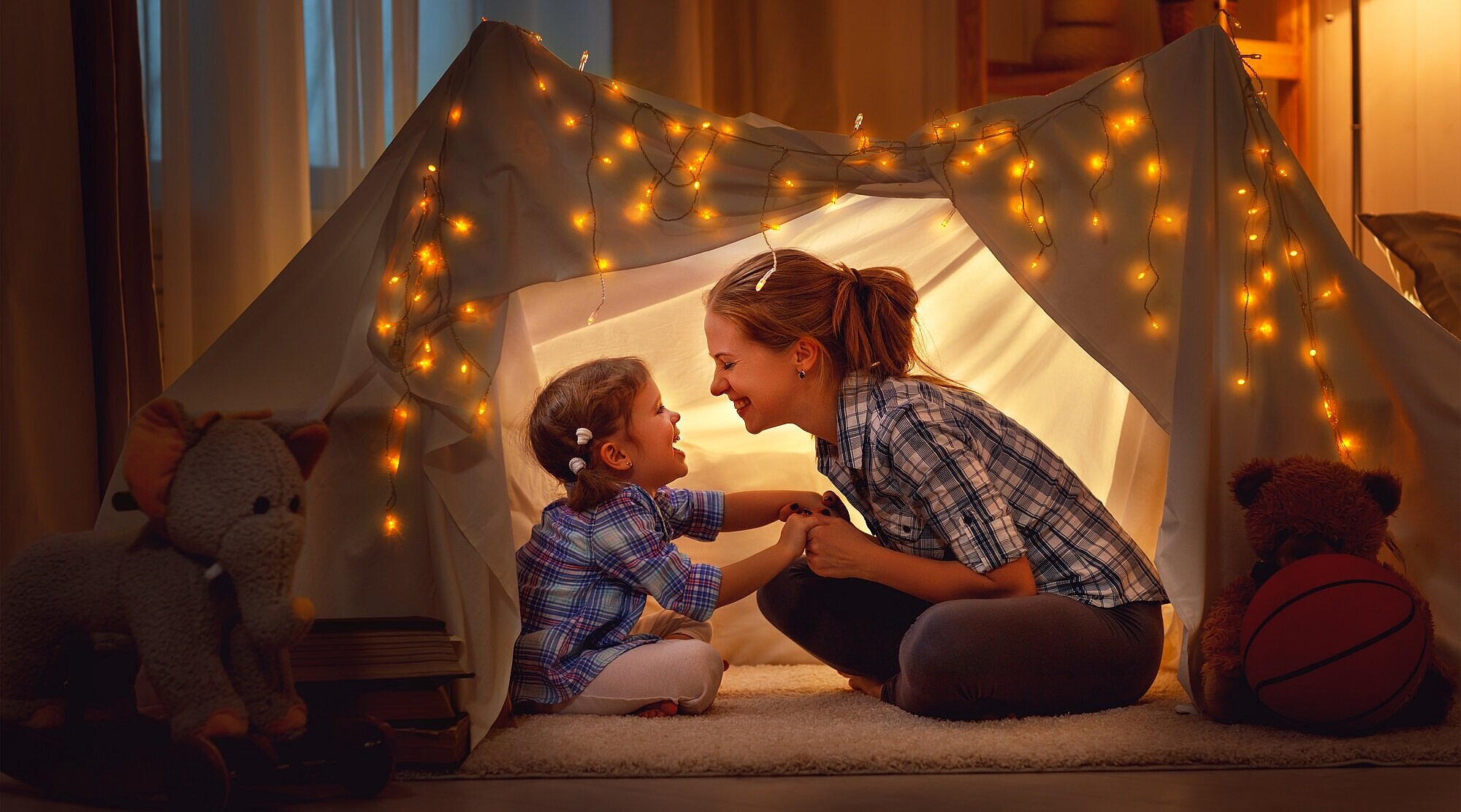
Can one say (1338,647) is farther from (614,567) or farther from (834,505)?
(614,567)

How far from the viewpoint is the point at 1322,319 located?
1812mm

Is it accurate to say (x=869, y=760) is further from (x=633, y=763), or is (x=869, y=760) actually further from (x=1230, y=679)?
(x=1230, y=679)

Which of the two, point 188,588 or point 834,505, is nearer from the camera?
point 188,588

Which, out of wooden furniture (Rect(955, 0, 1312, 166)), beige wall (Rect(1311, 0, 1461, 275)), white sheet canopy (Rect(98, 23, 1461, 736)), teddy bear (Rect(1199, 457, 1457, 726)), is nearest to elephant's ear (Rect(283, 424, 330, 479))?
white sheet canopy (Rect(98, 23, 1461, 736))

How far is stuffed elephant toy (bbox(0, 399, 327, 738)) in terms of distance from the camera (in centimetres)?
131

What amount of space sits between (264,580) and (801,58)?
2.11 metres

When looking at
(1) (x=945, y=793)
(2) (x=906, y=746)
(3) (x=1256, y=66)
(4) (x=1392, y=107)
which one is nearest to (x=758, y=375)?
(2) (x=906, y=746)

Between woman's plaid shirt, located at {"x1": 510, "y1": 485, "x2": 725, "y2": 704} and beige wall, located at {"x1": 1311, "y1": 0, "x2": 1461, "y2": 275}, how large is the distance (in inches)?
83.1

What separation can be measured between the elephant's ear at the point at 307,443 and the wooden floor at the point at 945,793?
0.35 meters

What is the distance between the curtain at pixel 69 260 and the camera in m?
2.04

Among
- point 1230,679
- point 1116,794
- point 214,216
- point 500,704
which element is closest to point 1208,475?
point 1230,679

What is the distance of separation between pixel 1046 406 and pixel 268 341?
4.24 feet

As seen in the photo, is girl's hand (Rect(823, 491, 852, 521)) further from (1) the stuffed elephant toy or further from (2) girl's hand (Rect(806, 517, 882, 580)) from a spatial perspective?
(1) the stuffed elephant toy

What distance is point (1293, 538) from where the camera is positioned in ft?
5.42
